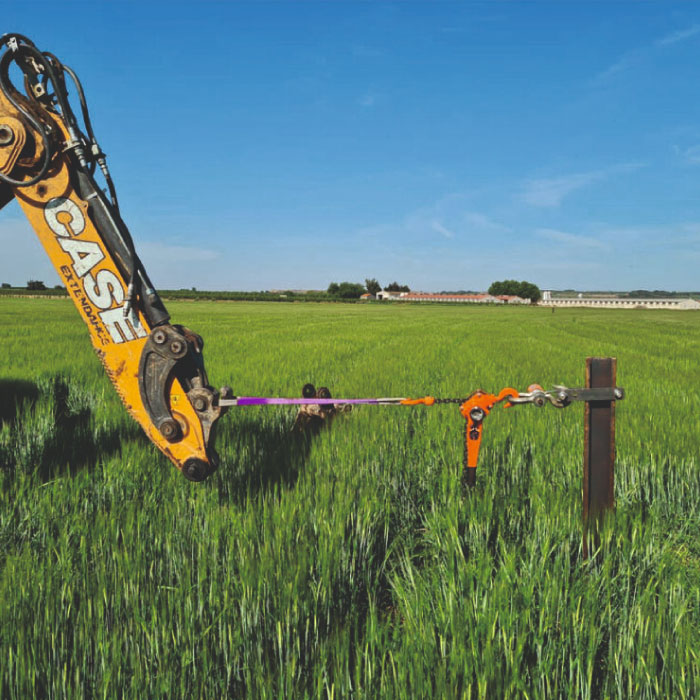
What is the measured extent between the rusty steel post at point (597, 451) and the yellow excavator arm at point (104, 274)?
167 cm

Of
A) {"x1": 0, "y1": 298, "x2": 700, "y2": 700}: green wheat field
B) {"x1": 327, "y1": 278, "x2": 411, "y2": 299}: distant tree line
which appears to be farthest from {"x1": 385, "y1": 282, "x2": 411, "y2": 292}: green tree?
{"x1": 0, "y1": 298, "x2": 700, "y2": 700}: green wheat field

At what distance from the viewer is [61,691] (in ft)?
4.37

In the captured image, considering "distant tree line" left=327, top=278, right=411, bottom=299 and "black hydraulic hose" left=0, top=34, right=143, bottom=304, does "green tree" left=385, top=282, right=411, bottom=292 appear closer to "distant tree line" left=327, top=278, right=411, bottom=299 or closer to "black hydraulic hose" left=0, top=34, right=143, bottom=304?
"distant tree line" left=327, top=278, right=411, bottom=299

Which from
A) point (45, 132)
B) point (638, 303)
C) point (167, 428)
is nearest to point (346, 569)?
point (167, 428)

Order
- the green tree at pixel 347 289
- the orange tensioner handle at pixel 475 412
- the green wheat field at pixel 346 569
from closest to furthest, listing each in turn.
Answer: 1. the green wheat field at pixel 346 569
2. the orange tensioner handle at pixel 475 412
3. the green tree at pixel 347 289

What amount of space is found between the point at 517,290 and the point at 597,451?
524 ft

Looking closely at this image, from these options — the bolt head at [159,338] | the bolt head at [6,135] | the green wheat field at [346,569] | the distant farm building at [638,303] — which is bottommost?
the green wheat field at [346,569]

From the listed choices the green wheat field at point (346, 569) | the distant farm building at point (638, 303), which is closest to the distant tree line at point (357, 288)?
the distant farm building at point (638, 303)

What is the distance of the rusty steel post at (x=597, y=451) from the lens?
6.72ft

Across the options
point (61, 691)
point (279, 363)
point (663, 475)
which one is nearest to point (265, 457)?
point (61, 691)

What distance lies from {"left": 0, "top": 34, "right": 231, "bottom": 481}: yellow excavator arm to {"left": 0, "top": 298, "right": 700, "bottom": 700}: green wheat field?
0.51m

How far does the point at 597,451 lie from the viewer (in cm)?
208

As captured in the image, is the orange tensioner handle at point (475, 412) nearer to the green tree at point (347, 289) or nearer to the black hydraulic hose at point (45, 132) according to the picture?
the black hydraulic hose at point (45, 132)

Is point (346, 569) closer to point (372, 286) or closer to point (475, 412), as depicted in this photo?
point (475, 412)
